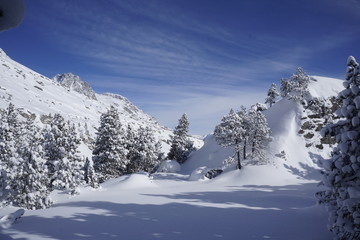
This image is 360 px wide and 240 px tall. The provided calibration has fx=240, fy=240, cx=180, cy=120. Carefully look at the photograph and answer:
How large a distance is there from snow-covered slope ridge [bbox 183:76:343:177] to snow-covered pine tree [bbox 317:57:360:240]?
31174 mm

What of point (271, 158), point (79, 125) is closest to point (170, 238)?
point (271, 158)

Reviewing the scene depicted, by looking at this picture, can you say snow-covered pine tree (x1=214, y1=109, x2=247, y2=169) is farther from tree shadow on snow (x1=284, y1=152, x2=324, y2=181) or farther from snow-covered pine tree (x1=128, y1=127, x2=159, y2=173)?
snow-covered pine tree (x1=128, y1=127, x2=159, y2=173)

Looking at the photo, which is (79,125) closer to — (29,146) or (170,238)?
(29,146)

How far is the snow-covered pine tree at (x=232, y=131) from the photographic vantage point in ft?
126

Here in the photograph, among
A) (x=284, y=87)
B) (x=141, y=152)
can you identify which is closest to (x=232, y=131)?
(x=141, y=152)

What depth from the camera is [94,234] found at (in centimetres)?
1134

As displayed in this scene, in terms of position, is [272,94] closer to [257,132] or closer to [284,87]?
[284,87]

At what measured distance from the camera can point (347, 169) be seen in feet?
28.7

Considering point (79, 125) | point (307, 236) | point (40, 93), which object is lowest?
point (307, 236)

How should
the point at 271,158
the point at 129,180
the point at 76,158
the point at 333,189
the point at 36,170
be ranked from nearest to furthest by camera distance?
the point at 333,189 → the point at 36,170 → the point at 76,158 → the point at 129,180 → the point at 271,158

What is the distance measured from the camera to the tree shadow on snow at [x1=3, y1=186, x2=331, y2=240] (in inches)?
448

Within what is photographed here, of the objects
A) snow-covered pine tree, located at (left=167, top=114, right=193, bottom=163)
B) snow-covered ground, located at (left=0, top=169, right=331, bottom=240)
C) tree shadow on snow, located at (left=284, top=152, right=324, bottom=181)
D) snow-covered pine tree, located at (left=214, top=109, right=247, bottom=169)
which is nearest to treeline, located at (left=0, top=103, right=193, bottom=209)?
snow-covered ground, located at (left=0, top=169, right=331, bottom=240)

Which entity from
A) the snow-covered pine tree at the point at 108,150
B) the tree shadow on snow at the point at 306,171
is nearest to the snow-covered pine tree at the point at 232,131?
the tree shadow on snow at the point at 306,171

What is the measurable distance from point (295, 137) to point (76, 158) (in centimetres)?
3797
